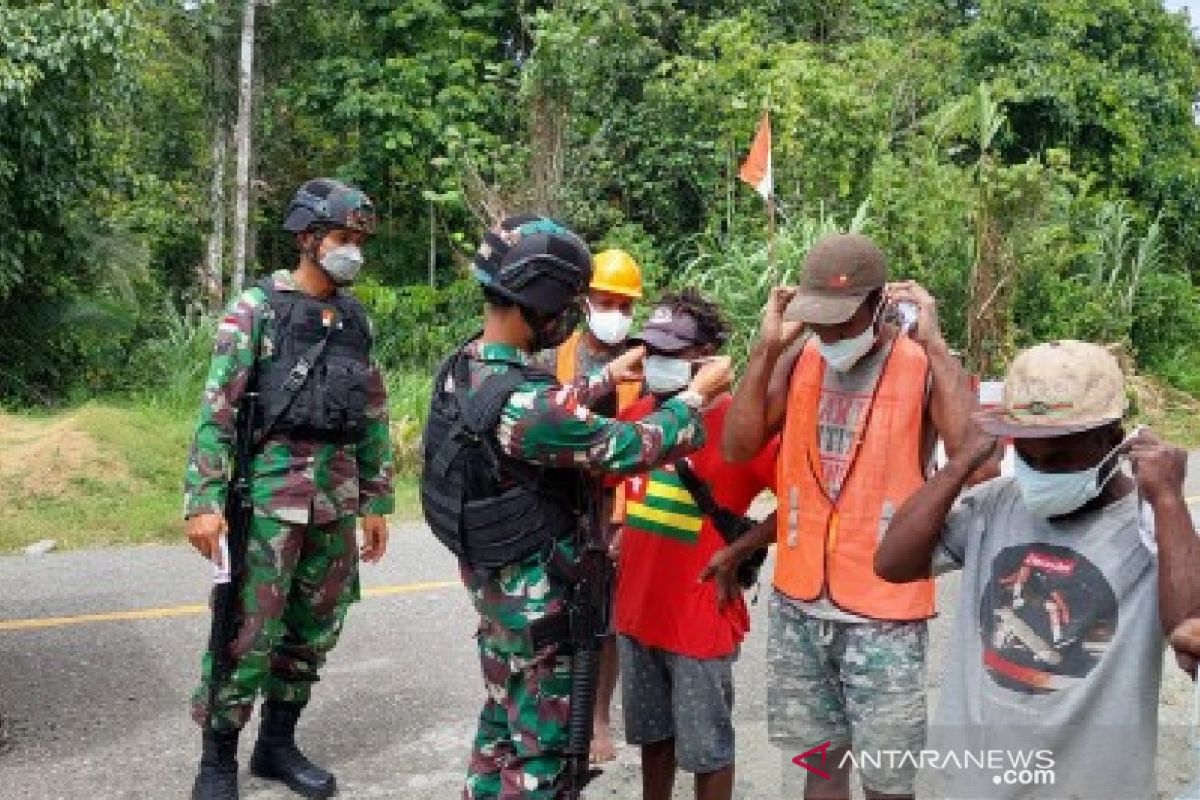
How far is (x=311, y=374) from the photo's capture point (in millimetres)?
3943

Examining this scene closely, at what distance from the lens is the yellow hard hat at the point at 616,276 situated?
4.58 metres

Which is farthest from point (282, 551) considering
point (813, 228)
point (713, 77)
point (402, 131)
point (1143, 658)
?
point (402, 131)

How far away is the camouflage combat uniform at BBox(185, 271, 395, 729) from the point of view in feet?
12.6

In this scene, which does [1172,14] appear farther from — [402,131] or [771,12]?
[402,131]

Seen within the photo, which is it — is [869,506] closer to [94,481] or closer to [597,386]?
[597,386]

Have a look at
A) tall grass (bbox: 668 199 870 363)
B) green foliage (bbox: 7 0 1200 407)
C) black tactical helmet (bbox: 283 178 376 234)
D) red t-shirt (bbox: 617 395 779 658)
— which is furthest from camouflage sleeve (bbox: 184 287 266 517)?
tall grass (bbox: 668 199 870 363)

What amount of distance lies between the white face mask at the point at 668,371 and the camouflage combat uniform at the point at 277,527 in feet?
3.63

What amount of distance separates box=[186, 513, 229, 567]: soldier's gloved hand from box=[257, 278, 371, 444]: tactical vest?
31 centimetres

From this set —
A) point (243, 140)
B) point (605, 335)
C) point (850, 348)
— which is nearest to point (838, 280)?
point (850, 348)

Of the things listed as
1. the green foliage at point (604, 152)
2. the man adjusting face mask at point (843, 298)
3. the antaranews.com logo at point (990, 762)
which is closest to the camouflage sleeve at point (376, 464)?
the man adjusting face mask at point (843, 298)

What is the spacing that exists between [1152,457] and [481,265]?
59.2 inches

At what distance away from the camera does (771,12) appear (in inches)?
621

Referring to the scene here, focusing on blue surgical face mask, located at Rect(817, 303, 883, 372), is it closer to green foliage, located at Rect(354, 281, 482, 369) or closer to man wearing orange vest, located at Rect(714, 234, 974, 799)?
man wearing orange vest, located at Rect(714, 234, 974, 799)

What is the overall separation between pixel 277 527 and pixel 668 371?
4.33 ft
